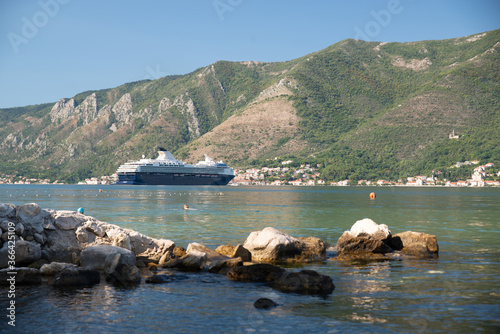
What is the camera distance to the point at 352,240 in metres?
19.8

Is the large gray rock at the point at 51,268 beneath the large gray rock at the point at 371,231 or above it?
beneath

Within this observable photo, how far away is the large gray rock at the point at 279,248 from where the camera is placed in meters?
17.7

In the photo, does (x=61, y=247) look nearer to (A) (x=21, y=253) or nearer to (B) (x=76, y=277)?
(A) (x=21, y=253)

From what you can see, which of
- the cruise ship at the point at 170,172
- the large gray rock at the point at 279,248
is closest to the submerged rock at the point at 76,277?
the large gray rock at the point at 279,248

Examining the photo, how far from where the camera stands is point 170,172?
502 ft

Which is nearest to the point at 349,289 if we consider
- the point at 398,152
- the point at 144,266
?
the point at 144,266

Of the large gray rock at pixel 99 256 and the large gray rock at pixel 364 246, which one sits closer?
the large gray rock at pixel 99 256

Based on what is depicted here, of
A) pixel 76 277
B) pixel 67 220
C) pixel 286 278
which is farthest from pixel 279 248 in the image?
pixel 67 220

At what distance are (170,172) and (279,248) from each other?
454 feet

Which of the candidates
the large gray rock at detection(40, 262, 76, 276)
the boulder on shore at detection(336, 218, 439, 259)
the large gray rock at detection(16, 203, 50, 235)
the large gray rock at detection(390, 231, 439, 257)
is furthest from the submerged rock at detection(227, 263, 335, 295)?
the large gray rock at detection(390, 231, 439, 257)

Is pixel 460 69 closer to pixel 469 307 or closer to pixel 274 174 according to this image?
pixel 274 174

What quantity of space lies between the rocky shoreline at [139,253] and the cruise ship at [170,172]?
135 m

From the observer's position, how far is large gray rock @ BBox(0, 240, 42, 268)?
1478 centimetres

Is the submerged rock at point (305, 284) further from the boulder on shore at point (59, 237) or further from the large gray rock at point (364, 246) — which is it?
the large gray rock at point (364, 246)
